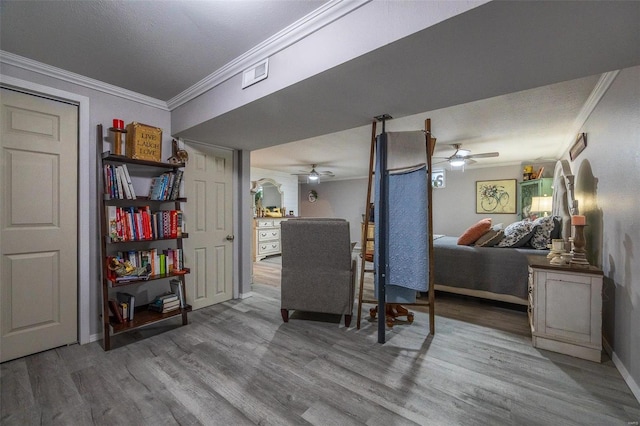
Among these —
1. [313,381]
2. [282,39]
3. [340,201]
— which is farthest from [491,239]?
[340,201]

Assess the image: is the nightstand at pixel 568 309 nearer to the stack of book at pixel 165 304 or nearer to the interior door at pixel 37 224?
the stack of book at pixel 165 304

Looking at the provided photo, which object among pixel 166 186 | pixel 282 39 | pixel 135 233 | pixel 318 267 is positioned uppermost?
pixel 282 39

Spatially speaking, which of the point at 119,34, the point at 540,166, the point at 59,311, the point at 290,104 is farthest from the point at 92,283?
the point at 540,166

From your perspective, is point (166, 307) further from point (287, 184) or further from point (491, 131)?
point (287, 184)

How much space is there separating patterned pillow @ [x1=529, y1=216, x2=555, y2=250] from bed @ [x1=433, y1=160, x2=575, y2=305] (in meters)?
0.07

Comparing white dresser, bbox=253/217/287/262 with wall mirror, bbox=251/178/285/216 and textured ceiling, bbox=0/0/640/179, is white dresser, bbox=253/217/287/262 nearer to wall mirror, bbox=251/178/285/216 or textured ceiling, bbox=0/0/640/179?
wall mirror, bbox=251/178/285/216

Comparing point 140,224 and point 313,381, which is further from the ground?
point 140,224

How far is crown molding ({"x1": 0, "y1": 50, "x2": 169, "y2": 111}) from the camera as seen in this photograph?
201 cm

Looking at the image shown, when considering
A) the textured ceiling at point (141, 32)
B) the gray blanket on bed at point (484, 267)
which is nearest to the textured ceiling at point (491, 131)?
the gray blanket on bed at point (484, 267)

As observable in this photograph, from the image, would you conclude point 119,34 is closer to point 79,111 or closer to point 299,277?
point 79,111

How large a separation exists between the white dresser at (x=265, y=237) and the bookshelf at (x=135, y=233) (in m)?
3.48

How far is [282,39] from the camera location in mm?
1791

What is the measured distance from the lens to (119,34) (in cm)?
176

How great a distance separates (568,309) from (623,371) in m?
0.45
